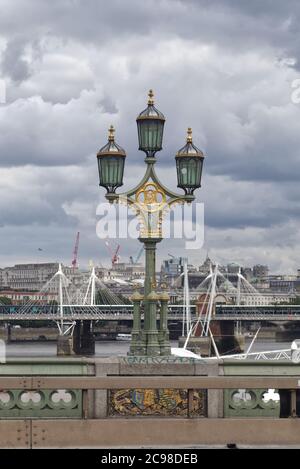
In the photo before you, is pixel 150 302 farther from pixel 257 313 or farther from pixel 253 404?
pixel 257 313

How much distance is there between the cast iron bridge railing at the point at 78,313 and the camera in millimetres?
156188

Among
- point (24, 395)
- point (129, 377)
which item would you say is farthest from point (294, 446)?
point (24, 395)

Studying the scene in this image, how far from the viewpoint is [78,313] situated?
561 feet

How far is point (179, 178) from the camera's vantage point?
1986 centimetres

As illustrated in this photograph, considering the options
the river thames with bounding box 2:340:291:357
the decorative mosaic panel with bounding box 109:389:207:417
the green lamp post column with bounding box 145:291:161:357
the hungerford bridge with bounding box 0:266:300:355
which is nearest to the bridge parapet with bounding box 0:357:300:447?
the decorative mosaic panel with bounding box 109:389:207:417

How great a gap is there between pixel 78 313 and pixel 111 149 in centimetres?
15230

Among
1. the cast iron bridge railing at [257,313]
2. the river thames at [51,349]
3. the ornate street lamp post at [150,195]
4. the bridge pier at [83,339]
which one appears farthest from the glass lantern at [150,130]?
the cast iron bridge railing at [257,313]

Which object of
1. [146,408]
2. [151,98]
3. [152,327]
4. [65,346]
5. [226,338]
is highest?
[151,98]

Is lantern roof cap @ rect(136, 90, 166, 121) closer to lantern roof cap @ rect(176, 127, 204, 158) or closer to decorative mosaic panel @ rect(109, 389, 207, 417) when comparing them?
lantern roof cap @ rect(176, 127, 204, 158)

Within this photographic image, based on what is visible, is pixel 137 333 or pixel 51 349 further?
pixel 51 349

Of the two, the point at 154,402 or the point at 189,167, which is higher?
the point at 189,167

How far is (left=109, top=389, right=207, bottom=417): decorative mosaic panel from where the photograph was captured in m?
14.9

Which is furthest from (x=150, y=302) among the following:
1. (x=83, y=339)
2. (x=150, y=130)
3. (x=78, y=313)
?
(x=78, y=313)

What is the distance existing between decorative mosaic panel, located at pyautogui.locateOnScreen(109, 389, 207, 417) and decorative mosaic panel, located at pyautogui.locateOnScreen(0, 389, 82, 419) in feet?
1.67
